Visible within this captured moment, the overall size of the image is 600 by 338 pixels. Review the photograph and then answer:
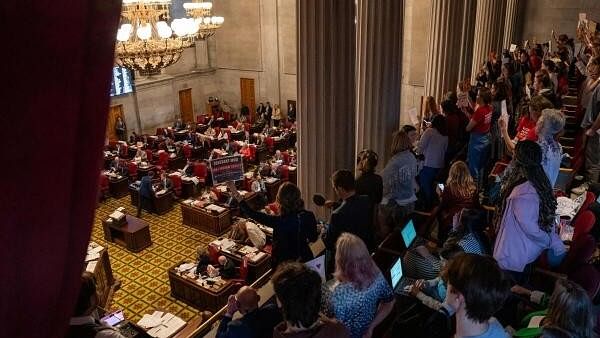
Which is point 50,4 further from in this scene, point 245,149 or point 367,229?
point 245,149

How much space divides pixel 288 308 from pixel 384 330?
1.58 meters

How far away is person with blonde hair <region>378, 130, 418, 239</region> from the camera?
477 centimetres

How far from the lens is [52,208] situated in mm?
424

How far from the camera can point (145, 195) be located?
11188 mm

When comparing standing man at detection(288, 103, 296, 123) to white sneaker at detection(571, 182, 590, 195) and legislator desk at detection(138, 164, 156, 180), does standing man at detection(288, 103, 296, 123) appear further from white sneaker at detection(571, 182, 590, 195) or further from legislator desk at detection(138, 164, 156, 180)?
white sneaker at detection(571, 182, 590, 195)

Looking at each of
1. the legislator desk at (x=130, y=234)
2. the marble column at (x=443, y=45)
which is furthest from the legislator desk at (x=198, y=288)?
the marble column at (x=443, y=45)

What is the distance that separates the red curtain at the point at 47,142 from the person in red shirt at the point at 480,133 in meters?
6.27

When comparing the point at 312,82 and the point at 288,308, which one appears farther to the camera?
the point at 312,82

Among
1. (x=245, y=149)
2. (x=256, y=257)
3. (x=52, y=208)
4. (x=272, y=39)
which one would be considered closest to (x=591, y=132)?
(x=256, y=257)

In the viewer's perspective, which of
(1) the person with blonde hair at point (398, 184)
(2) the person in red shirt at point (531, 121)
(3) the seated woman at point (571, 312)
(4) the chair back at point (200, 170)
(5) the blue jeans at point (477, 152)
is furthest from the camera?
(4) the chair back at point (200, 170)

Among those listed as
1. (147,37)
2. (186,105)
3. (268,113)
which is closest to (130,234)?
(147,37)

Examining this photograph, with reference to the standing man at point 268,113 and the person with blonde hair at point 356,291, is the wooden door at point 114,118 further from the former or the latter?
the person with blonde hair at point 356,291

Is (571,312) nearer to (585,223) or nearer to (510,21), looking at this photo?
(585,223)

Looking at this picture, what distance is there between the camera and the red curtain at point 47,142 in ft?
1.23
